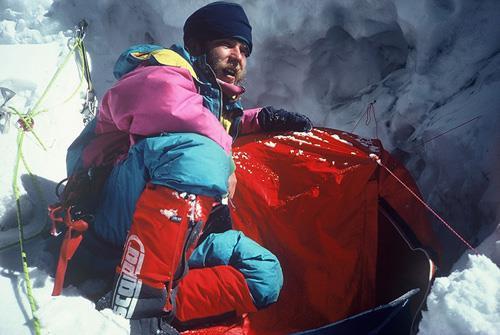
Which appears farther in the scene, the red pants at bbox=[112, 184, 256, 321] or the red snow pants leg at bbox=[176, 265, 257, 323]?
the red snow pants leg at bbox=[176, 265, 257, 323]

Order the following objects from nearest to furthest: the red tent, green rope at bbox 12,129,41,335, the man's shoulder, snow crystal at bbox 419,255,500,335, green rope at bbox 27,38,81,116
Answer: snow crystal at bbox 419,255,500,335
green rope at bbox 12,129,41,335
the man's shoulder
the red tent
green rope at bbox 27,38,81,116

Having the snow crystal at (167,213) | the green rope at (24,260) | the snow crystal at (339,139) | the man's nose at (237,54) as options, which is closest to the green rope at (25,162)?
the green rope at (24,260)

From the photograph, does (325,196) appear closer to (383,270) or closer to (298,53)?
(383,270)

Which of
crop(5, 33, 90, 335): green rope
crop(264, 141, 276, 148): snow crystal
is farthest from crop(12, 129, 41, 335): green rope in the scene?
crop(264, 141, 276, 148): snow crystal

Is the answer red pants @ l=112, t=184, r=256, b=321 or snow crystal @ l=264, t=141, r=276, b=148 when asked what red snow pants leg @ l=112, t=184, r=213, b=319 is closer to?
red pants @ l=112, t=184, r=256, b=321

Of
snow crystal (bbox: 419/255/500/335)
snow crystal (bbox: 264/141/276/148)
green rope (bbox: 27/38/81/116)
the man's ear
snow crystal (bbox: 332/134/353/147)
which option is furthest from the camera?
green rope (bbox: 27/38/81/116)

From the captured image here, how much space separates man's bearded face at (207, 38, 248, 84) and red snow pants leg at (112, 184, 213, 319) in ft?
2.62

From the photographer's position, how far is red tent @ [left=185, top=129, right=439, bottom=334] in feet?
5.90

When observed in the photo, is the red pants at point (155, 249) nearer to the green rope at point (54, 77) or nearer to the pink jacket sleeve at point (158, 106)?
the pink jacket sleeve at point (158, 106)

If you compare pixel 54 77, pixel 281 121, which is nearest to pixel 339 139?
pixel 281 121

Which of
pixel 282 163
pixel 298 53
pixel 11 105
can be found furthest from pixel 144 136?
pixel 298 53

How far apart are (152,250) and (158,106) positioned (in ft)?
1.50

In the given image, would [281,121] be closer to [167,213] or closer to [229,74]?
[229,74]

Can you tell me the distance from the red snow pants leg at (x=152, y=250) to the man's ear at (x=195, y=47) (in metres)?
0.92
